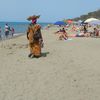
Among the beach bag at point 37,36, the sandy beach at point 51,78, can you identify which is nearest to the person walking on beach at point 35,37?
the beach bag at point 37,36

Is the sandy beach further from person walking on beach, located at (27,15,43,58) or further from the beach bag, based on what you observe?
the beach bag

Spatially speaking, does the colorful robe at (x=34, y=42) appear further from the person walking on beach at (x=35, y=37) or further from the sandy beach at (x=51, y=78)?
the sandy beach at (x=51, y=78)

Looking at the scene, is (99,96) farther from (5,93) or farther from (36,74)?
(36,74)

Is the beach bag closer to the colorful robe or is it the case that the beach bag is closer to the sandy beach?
the colorful robe

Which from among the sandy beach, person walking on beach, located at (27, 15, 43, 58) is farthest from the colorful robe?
the sandy beach

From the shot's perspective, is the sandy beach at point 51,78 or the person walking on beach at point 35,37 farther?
the person walking on beach at point 35,37

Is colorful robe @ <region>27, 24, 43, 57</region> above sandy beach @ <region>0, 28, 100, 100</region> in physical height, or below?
above

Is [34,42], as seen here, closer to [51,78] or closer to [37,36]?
[37,36]

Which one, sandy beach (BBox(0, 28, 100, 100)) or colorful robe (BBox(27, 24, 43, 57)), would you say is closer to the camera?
sandy beach (BBox(0, 28, 100, 100))

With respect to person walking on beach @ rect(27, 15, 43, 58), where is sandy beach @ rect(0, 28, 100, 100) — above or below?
below

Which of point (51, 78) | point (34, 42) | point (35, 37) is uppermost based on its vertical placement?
point (35, 37)

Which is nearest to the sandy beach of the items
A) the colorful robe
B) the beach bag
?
the colorful robe

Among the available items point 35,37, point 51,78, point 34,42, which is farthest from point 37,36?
point 51,78

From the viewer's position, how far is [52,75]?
10008mm
